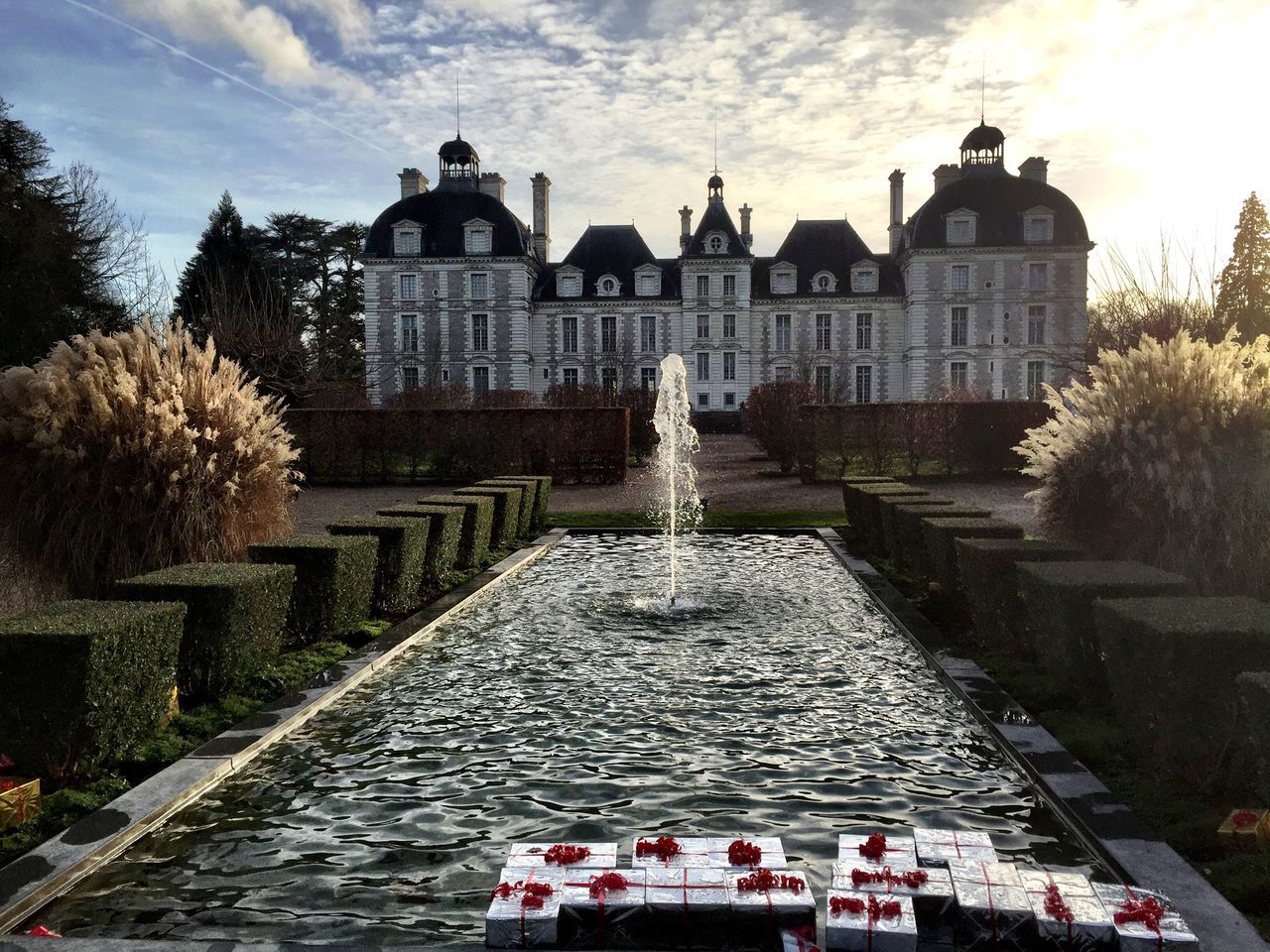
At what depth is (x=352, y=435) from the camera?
65.1ft

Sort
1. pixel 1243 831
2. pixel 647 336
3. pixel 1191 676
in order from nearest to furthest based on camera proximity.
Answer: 1. pixel 1243 831
2. pixel 1191 676
3. pixel 647 336

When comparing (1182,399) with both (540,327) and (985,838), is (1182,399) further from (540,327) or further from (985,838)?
(540,327)

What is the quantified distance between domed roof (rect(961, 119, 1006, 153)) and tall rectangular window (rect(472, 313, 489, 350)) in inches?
960

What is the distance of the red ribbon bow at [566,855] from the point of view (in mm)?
3184

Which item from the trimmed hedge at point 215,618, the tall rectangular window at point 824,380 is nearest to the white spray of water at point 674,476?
the trimmed hedge at point 215,618

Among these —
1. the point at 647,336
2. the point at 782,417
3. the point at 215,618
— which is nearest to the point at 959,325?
the point at 647,336

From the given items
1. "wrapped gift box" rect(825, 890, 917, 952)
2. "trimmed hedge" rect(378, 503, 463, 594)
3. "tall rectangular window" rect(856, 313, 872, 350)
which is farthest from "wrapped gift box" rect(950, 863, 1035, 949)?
"tall rectangular window" rect(856, 313, 872, 350)

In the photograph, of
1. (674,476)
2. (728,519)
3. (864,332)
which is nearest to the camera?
(728,519)

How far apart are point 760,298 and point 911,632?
41291 mm

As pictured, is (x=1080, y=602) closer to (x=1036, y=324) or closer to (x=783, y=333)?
(x=783, y=333)

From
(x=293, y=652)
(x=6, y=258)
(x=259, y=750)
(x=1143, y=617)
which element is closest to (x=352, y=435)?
(x=6, y=258)

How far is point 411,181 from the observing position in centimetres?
4816

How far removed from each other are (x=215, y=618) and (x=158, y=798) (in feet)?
4.76

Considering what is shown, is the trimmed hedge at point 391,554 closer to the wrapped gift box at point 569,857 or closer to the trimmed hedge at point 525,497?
the trimmed hedge at point 525,497
